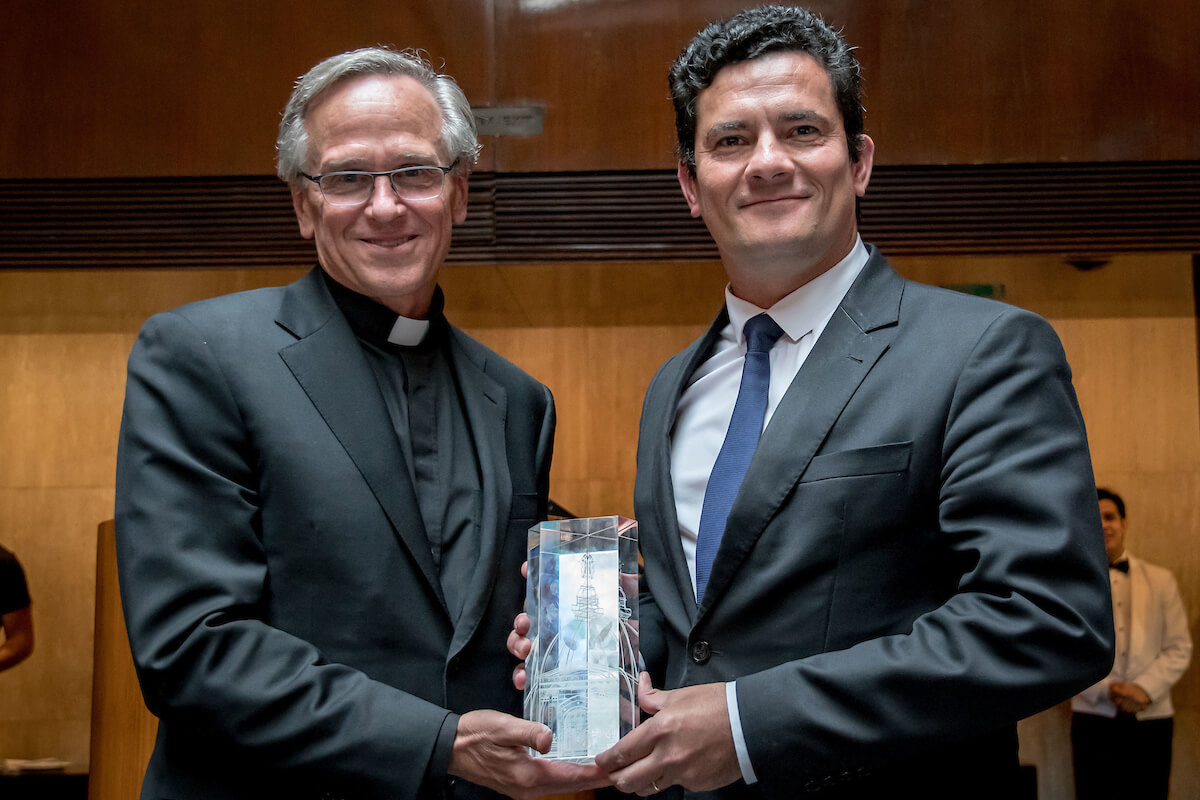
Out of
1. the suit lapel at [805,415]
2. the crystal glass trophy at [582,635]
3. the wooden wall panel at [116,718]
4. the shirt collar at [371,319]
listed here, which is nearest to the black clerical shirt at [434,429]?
the shirt collar at [371,319]

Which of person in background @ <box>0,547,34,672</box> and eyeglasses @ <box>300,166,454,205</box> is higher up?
eyeglasses @ <box>300,166,454,205</box>

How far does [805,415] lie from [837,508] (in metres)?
0.16

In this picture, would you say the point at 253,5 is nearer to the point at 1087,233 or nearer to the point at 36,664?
the point at 1087,233

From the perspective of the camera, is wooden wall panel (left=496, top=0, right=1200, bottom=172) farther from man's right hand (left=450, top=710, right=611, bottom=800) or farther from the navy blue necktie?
man's right hand (left=450, top=710, right=611, bottom=800)

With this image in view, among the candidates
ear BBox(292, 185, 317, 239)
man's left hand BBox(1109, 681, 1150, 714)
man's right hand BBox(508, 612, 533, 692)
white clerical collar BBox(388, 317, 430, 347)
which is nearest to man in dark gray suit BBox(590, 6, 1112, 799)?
man's right hand BBox(508, 612, 533, 692)

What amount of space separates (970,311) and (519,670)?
35.4 inches

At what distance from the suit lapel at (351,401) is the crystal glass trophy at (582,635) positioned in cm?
21

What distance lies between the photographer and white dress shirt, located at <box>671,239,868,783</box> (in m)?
1.90

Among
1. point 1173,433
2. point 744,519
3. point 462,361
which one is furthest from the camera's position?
point 1173,433

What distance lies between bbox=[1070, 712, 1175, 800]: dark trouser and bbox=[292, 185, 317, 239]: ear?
421cm

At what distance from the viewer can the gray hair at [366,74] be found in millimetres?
1939

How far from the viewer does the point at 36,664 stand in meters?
5.67

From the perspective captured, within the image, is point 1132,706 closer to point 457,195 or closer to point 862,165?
point 862,165

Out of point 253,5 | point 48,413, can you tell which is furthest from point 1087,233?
point 48,413
